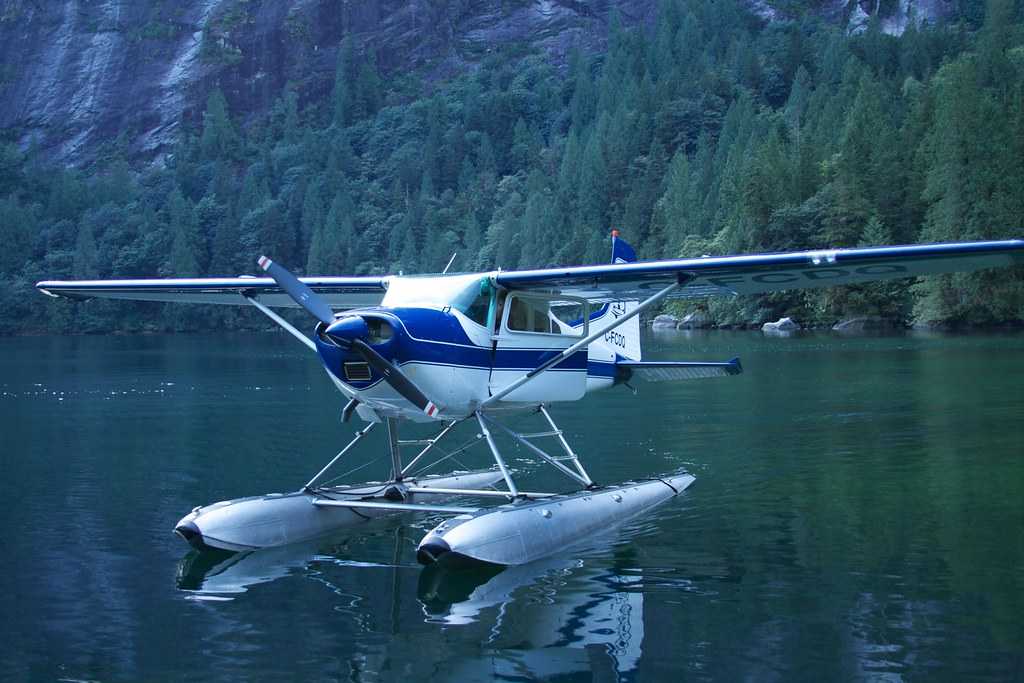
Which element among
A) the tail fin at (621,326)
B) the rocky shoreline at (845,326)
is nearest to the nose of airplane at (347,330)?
the tail fin at (621,326)

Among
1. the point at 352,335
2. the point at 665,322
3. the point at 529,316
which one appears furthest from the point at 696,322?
the point at 352,335

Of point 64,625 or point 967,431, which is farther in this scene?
point 967,431

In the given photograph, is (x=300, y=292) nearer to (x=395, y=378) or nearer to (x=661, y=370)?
(x=395, y=378)

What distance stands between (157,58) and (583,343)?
193 meters

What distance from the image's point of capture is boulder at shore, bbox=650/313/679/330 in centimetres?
7006

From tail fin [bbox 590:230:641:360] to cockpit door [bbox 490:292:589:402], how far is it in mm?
1295

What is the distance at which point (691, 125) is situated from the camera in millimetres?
114500

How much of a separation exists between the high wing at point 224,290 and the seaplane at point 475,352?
0.02 meters

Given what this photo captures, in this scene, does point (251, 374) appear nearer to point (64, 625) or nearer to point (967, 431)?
point (967, 431)

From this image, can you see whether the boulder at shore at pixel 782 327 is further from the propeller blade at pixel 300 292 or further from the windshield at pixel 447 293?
the propeller blade at pixel 300 292

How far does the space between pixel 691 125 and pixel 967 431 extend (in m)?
100

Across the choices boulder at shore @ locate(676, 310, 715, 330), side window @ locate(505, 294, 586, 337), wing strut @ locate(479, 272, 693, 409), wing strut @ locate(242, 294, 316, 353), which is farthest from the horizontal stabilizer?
boulder at shore @ locate(676, 310, 715, 330)

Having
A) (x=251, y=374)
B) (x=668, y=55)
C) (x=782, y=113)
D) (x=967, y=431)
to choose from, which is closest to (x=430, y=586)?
(x=967, y=431)

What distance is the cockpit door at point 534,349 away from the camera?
10.9 m
